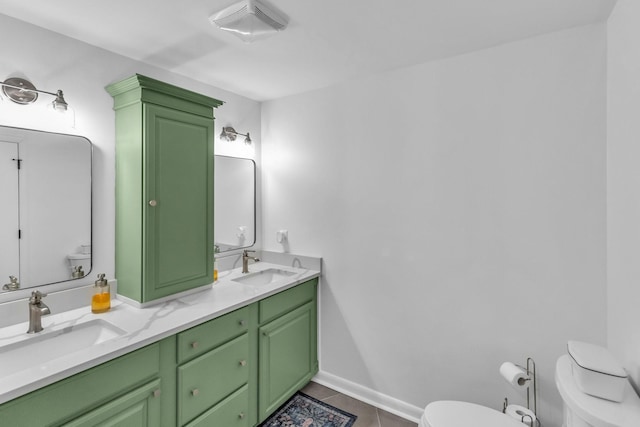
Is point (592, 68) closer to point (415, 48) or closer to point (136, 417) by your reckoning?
point (415, 48)

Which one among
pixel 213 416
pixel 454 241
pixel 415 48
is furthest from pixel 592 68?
pixel 213 416

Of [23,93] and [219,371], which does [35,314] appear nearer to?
[219,371]

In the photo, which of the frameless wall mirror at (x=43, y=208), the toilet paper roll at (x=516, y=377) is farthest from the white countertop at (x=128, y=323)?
the toilet paper roll at (x=516, y=377)

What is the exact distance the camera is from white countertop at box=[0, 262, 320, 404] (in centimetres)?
111

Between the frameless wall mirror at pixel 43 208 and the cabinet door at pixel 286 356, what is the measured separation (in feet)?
3.85

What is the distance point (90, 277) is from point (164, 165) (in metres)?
0.76

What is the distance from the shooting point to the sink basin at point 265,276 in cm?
252

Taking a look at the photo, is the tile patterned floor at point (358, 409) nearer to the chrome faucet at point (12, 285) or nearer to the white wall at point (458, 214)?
the white wall at point (458, 214)

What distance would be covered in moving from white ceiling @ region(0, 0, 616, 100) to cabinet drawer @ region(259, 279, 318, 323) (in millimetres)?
1559

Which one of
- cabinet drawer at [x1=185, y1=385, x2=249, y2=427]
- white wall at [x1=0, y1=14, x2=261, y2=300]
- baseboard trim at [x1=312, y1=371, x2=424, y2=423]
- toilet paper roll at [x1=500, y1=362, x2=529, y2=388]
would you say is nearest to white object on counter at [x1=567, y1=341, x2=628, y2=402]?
toilet paper roll at [x1=500, y1=362, x2=529, y2=388]

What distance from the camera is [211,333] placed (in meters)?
1.71

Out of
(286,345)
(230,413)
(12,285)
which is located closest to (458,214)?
(286,345)

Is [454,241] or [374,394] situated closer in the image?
[454,241]

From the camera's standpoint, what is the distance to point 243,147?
273cm
